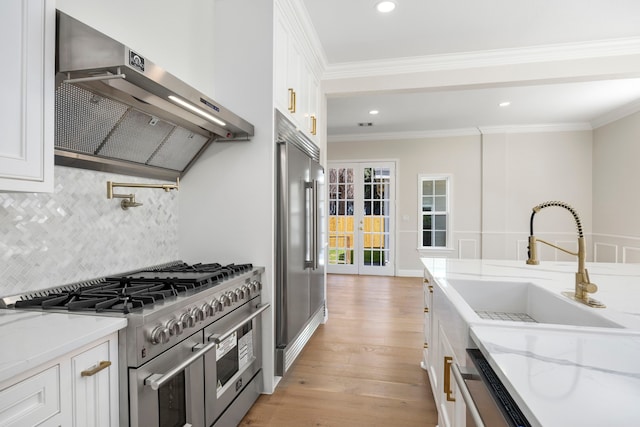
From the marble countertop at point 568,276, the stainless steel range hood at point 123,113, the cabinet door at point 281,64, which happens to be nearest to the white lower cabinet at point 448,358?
the marble countertop at point 568,276

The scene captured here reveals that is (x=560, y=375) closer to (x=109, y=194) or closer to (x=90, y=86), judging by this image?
(x=90, y=86)

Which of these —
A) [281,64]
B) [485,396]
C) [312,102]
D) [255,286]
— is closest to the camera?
[485,396]

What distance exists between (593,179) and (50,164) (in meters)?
7.22

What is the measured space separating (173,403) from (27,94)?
1.24m

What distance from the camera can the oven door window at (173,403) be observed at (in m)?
1.34

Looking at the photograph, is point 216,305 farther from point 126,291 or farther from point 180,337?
point 126,291

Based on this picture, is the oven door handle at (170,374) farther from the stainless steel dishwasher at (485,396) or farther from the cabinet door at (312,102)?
the cabinet door at (312,102)

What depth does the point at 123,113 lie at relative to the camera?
5.43 feet

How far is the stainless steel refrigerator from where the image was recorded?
2.33 m

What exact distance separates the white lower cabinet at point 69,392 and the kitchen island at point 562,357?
1144 mm

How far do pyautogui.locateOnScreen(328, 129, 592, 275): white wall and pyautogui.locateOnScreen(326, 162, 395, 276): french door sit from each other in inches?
7.5

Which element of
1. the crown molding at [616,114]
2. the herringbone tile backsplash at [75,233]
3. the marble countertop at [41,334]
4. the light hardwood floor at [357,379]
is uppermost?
the crown molding at [616,114]

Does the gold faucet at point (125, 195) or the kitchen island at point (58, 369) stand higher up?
the gold faucet at point (125, 195)

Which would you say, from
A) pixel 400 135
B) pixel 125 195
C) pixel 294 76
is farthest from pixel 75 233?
pixel 400 135
